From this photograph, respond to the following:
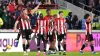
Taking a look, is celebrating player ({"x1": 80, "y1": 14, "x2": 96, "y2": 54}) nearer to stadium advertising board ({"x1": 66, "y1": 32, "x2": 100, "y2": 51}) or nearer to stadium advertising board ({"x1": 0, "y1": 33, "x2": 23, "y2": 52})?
stadium advertising board ({"x1": 66, "y1": 32, "x2": 100, "y2": 51})

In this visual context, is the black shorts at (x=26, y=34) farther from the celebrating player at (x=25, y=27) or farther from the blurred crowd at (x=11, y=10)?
the blurred crowd at (x=11, y=10)

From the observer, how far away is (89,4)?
3381 centimetres

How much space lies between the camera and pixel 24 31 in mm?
24047

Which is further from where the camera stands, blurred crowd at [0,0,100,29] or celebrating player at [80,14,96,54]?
blurred crowd at [0,0,100,29]

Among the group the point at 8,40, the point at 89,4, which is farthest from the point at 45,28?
the point at 89,4

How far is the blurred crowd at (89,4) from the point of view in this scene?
33.2 meters

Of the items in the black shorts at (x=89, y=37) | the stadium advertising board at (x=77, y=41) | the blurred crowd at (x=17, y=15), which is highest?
the blurred crowd at (x=17, y=15)

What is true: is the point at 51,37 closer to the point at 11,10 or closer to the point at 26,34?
the point at 26,34

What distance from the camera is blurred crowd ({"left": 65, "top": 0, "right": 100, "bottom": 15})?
109ft

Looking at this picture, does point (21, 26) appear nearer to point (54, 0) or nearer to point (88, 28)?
point (88, 28)

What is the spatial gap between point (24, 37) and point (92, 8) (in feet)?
34.7

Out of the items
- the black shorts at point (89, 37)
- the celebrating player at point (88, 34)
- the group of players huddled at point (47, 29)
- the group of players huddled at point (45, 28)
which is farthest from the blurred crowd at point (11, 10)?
the black shorts at point (89, 37)

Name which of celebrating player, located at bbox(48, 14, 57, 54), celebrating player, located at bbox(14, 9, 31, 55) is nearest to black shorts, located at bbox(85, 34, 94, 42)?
celebrating player, located at bbox(48, 14, 57, 54)

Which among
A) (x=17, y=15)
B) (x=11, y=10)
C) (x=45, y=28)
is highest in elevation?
(x=11, y=10)
